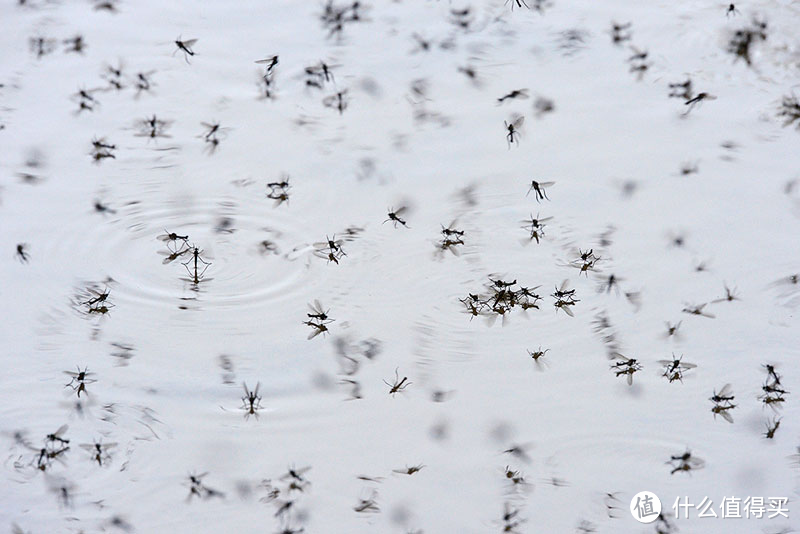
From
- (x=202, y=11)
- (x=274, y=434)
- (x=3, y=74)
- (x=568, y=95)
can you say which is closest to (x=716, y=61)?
(x=568, y=95)

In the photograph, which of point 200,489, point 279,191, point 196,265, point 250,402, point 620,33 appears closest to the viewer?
point 200,489

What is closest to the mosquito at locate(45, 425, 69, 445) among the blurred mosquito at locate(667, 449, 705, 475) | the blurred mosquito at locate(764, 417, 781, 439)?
the blurred mosquito at locate(667, 449, 705, 475)

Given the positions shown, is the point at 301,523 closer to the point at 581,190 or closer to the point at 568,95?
the point at 581,190

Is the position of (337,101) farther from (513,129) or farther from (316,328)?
(316,328)

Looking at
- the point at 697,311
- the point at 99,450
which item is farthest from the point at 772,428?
the point at 99,450

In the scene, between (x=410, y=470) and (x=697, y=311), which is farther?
(x=697, y=311)

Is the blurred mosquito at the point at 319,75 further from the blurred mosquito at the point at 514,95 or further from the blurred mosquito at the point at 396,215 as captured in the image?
the blurred mosquito at the point at 514,95
